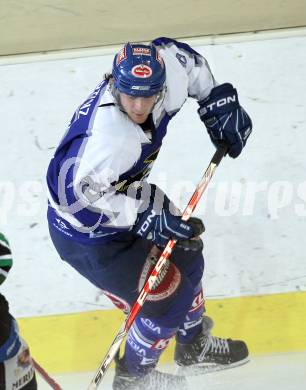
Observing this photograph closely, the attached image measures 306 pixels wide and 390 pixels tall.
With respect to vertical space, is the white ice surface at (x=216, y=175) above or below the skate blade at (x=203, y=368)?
above

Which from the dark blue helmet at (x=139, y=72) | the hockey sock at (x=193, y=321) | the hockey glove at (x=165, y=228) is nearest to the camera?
the dark blue helmet at (x=139, y=72)

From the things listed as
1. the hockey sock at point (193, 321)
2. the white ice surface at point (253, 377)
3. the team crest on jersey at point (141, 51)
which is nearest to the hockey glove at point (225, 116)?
the team crest on jersey at point (141, 51)

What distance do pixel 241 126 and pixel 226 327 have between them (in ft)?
2.52

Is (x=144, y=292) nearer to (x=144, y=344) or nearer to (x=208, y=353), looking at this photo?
(x=144, y=344)

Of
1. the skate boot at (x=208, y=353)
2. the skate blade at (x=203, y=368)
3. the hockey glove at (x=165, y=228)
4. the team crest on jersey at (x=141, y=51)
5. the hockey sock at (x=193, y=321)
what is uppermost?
the team crest on jersey at (x=141, y=51)

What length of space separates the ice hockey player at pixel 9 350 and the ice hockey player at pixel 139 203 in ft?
1.03

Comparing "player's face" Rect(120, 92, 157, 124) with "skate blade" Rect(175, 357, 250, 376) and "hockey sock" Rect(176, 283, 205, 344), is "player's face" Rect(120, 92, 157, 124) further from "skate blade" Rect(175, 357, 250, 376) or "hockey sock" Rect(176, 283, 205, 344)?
"skate blade" Rect(175, 357, 250, 376)

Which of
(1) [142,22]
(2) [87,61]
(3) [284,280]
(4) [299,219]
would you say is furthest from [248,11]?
(3) [284,280]

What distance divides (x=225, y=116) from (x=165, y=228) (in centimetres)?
45

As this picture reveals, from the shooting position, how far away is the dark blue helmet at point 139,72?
2.21m

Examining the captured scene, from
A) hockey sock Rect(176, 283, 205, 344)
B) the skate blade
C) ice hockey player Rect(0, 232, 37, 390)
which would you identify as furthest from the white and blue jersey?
the skate blade

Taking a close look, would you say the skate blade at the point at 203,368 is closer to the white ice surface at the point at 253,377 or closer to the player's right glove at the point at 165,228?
the white ice surface at the point at 253,377

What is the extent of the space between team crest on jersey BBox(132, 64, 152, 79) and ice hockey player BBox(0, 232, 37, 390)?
1.86ft

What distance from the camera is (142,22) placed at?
3.82 metres
